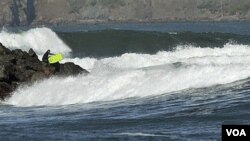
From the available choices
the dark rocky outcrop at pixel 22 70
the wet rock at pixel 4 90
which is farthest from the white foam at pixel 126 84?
the dark rocky outcrop at pixel 22 70

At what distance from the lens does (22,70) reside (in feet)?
111

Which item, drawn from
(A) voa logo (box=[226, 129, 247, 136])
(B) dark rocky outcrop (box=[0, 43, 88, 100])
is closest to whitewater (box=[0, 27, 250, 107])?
(B) dark rocky outcrop (box=[0, 43, 88, 100])

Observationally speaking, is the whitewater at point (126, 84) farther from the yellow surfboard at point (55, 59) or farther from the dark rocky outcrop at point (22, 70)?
the yellow surfboard at point (55, 59)

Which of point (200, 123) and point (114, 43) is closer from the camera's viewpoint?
point (200, 123)

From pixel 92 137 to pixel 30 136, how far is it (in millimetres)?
1827

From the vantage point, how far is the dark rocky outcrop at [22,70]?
32438 mm

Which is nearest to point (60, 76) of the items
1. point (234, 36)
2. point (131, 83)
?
point (131, 83)

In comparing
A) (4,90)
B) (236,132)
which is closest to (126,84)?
(4,90)

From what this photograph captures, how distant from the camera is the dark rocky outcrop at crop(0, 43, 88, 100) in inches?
1277

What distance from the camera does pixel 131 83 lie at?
30297 millimetres

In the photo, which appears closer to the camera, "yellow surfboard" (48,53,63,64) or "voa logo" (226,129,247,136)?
"voa logo" (226,129,247,136)

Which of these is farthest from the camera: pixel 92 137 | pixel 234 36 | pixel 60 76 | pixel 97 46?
pixel 234 36

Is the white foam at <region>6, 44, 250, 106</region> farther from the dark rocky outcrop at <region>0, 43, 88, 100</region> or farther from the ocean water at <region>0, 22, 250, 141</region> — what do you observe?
the dark rocky outcrop at <region>0, 43, 88, 100</region>

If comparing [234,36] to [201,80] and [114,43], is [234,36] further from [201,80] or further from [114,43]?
[201,80]
